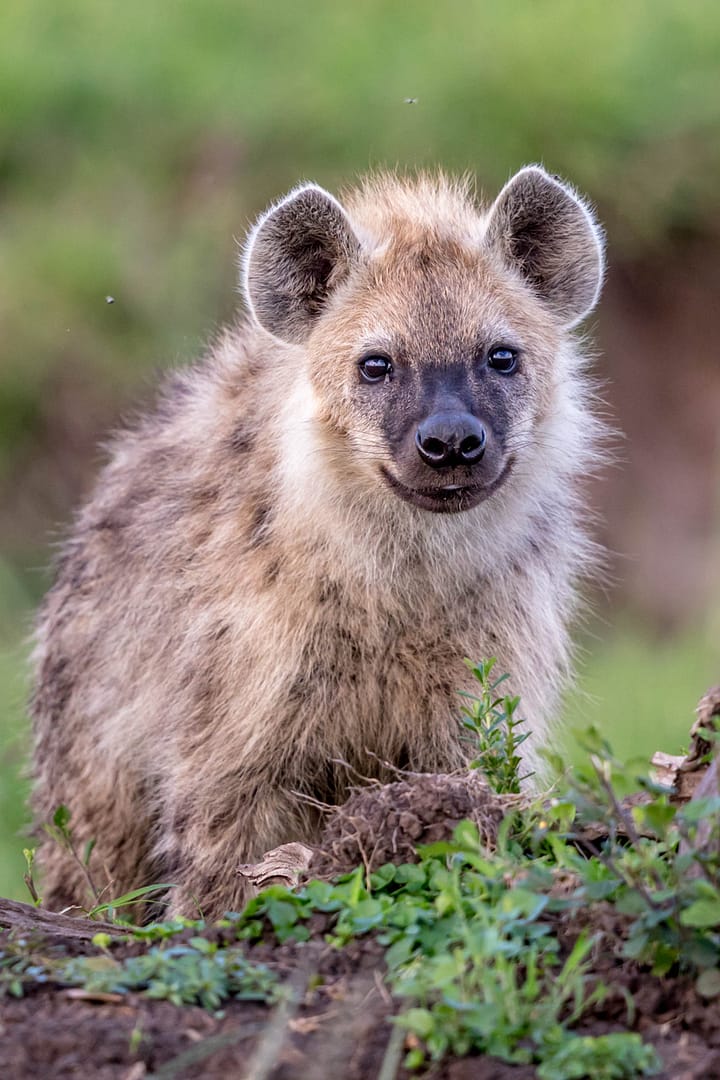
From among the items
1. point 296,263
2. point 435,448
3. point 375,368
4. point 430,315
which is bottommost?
point 435,448

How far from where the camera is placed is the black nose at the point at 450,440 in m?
4.36

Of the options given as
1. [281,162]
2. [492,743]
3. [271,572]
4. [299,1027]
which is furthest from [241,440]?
[281,162]

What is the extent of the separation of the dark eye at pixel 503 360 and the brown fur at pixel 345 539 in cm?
4

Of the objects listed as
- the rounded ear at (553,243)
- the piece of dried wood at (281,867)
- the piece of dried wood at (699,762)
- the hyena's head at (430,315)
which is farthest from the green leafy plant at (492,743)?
the rounded ear at (553,243)

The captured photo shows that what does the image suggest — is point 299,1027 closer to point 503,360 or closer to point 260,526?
point 260,526

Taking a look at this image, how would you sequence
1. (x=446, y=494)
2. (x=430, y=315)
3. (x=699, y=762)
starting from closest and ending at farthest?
(x=699, y=762)
(x=446, y=494)
(x=430, y=315)

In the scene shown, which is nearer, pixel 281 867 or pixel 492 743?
pixel 492 743

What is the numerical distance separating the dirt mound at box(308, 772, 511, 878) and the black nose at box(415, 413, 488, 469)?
99 centimetres

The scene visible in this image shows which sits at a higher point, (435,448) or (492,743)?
(435,448)

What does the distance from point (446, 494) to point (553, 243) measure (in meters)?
1.04

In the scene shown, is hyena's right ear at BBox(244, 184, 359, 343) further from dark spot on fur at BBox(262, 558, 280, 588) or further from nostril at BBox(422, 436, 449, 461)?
nostril at BBox(422, 436, 449, 461)

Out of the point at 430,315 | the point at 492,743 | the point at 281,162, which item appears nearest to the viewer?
the point at 492,743

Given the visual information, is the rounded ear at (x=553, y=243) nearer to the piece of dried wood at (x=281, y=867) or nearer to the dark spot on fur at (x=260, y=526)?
the dark spot on fur at (x=260, y=526)

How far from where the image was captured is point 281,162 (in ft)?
32.9
